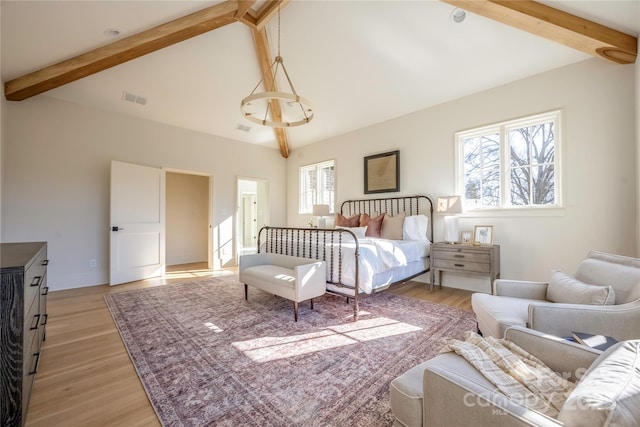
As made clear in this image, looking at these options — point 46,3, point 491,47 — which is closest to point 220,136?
point 46,3

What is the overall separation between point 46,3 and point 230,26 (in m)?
2.02

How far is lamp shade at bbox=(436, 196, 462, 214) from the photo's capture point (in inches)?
149

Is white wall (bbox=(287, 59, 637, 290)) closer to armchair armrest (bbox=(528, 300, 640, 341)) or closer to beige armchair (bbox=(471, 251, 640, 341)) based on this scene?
beige armchair (bbox=(471, 251, 640, 341))

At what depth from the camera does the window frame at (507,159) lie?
3283mm

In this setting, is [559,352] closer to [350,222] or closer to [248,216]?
[350,222]

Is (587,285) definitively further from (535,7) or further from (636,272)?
(535,7)

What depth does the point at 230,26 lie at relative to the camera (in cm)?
387

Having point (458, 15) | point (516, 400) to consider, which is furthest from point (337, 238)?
point (458, 15)

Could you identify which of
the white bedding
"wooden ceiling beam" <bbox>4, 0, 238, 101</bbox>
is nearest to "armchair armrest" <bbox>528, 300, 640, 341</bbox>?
the white bedding

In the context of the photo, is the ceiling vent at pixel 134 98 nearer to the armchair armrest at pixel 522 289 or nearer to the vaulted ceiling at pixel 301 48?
the vaulted ceiling at pixel 301 48

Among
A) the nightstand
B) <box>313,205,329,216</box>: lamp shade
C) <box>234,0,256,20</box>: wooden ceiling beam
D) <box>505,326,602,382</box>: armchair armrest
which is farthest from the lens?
<box>313,205,329,216</box>: lamp shade

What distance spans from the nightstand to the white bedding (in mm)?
410

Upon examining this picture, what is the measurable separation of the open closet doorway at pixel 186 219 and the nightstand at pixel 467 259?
17.3 ft

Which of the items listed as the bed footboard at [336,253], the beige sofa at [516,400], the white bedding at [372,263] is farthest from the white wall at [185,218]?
the beige sofa at [516,400]
